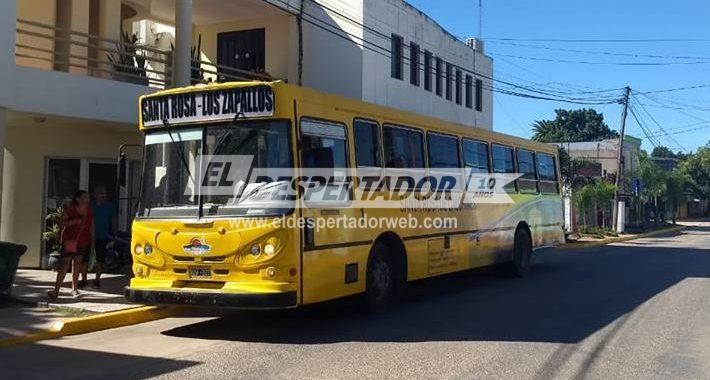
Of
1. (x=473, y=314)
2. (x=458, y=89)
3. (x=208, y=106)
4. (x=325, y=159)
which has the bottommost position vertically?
(x=473, y=314)

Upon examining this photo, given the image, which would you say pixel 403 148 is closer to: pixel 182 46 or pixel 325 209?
pixel 325 209

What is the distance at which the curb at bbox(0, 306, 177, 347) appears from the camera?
8.18 meters

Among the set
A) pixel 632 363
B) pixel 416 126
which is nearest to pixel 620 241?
pixel 416 126

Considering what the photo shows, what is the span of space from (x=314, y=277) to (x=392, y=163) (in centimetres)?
259

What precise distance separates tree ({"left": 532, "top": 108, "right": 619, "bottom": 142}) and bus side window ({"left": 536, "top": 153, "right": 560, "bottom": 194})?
220 feet

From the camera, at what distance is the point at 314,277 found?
8.45 m

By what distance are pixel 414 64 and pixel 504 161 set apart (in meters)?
12.3

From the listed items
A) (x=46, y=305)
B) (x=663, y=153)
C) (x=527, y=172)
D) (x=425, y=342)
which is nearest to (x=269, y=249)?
(x=425, y=342)

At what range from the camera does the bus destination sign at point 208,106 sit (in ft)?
27.1

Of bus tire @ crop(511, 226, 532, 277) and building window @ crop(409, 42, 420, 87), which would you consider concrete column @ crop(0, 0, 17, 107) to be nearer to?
bus tire @ crop(511, 226, 532, 277)

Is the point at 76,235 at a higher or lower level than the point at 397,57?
lower

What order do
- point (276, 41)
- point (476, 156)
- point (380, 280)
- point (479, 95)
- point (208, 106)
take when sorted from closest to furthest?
point (208, 106), point (380, 280), point (476, 156), point (276, 41), point (479, 95)

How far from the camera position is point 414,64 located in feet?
84.9

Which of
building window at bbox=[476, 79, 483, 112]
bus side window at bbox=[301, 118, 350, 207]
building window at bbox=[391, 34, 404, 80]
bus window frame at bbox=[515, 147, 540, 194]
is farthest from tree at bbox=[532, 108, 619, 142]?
bus side window at bbox=[301, 118, 350, 207]
